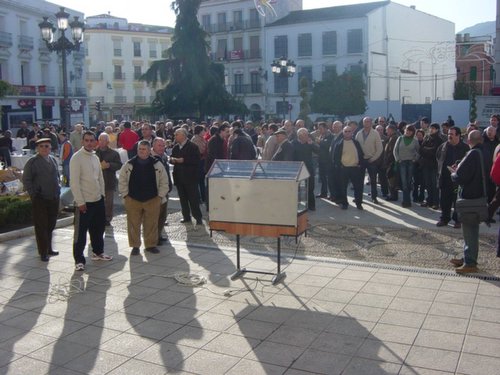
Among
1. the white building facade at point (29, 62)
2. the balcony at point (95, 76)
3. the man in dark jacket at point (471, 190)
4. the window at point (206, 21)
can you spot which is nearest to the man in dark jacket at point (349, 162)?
the man in dark jacket at point (471, 190)

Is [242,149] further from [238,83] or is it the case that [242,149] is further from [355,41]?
[238,83]

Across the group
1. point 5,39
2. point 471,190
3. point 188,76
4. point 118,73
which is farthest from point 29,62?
point 471,190

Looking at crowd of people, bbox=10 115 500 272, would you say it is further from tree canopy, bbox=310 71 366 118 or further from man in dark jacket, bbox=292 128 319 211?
tree canopy, bbox=310 71 366 118

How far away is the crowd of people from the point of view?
7.91m

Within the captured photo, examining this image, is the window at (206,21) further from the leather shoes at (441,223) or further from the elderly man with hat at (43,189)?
the elderly man with hat at (43,189)

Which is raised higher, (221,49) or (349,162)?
(221,49)

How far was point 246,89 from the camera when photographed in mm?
52969

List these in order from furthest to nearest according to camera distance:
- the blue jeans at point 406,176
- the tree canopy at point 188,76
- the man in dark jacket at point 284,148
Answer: the tree canopy at point 188,76, the blue jeans at point 406,176, the man in dark jacket at point 284,148

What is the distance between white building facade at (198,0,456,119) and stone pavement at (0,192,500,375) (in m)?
34.4

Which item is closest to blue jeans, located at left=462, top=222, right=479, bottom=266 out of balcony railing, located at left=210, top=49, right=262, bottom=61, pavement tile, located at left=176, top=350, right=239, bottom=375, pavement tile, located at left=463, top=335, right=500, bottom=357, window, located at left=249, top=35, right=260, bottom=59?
pavement tile, located at left=463, top=335, right=500, bottom=357

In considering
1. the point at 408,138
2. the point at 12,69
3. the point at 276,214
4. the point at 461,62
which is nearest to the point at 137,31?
the point at 12,69

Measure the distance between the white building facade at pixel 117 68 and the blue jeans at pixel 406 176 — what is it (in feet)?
198

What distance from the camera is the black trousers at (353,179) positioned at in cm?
1180

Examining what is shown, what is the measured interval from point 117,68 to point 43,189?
217 feet
